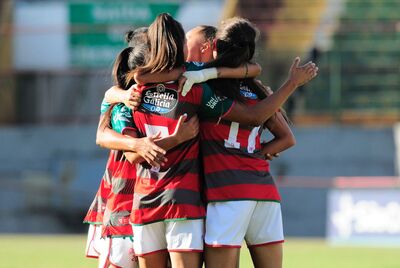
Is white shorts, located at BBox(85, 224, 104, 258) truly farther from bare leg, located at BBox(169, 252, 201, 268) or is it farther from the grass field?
the grass field

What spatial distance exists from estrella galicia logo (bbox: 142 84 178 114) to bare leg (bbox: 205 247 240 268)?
31.4 inches

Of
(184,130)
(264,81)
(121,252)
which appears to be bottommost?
(121,252)

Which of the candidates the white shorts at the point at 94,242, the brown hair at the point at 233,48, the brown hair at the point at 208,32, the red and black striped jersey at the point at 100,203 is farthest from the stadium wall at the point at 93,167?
the brown hair at the point at 233,48

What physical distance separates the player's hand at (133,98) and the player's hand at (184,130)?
0.92 feet

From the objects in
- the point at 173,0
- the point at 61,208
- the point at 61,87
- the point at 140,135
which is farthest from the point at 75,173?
the point at 140,135

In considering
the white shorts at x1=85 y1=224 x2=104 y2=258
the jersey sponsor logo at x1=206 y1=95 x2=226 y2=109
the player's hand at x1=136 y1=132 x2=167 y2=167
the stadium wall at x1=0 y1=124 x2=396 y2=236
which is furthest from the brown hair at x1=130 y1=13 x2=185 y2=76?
the stadium wall at x1=0 y1=124 x2=396 y2=236

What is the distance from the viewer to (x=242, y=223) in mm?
5426

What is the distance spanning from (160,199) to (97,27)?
1693 centimetres

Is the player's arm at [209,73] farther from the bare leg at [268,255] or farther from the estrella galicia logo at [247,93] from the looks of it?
the bare leg at [268,255]

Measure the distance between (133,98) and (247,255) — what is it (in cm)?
801

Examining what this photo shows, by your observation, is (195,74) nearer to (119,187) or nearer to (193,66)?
(193,66)

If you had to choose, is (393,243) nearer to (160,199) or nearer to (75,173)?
(75,173)

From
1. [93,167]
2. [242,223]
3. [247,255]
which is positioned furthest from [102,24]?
[242,223]

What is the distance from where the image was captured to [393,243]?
16.6 m
